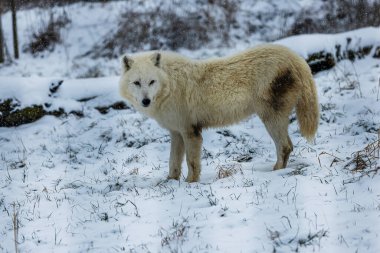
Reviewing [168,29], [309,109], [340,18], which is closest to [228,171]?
[309,109]

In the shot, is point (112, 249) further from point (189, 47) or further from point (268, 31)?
point (268, 31)

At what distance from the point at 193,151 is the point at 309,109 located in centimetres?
176

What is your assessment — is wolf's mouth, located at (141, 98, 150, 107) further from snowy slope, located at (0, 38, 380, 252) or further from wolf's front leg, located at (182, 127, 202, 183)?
snowy slope, located at (0, 38, 380, 252)

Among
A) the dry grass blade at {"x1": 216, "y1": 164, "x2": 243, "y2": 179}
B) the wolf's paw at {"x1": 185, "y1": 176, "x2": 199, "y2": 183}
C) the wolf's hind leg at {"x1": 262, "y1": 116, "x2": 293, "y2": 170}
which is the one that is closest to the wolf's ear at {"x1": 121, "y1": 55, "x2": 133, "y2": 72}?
the wolf's paw at {"x1": 185, "y1": 176, "x2": 199, "y2": 183}

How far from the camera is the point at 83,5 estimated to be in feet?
66.1

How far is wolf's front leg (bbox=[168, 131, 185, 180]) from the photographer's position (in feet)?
21.1

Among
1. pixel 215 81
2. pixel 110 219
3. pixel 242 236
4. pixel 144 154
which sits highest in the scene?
pixel 215 81

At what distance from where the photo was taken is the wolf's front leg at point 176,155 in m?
6.42

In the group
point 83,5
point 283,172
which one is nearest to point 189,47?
point 83,5

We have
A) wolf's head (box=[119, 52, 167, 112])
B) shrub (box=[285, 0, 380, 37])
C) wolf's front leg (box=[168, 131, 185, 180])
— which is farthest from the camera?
shrub (box=[285, 0, 380, 37])

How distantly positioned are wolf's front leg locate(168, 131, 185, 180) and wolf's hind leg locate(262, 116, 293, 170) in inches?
51.0

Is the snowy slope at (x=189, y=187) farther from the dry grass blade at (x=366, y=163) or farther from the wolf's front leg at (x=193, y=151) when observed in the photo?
the wolf's front leg at (x=193, y=151)

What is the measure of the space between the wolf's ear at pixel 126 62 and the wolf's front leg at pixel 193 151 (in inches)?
49.2

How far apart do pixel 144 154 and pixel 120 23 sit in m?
11.9
